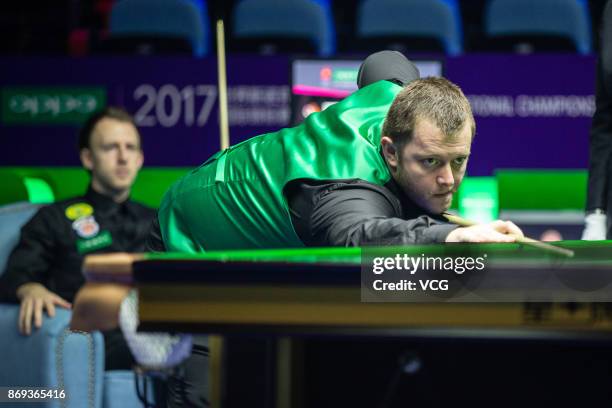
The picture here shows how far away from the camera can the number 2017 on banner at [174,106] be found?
A: 488cm

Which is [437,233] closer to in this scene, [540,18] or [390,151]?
[390,151]

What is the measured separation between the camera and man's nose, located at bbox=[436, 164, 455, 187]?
1679mm

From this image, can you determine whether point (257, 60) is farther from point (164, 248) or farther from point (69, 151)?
point (164, 248)

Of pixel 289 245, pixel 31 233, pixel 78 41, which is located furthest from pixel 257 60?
pixel 289 245

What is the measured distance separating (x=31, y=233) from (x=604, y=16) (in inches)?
71.1

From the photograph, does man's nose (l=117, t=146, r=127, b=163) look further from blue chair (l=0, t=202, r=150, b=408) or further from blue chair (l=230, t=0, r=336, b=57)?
Answer: blue chair (l=230, t=0, r=336, b=57)

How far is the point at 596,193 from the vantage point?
280cm

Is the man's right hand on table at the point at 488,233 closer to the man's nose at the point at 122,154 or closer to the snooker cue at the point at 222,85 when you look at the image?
the snooker cue at the point at 222,85

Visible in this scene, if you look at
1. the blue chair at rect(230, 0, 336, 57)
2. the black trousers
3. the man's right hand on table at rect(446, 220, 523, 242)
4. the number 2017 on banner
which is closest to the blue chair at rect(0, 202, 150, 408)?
the black trousers

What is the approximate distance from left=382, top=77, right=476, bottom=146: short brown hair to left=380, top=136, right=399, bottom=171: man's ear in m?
0.01

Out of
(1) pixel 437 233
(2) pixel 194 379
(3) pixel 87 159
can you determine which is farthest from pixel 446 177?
(3) pixel 87 159

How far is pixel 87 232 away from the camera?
128 inches

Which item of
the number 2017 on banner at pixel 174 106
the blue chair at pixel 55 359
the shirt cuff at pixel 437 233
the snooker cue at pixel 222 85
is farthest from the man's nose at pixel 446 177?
the number 2017 on banner at pixel 174 106

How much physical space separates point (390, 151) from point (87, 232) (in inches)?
68.7
